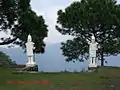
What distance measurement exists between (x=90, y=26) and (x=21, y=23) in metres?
7.94

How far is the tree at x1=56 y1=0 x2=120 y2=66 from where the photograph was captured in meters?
37.3

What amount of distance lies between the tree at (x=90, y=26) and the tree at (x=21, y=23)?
5.52 meters

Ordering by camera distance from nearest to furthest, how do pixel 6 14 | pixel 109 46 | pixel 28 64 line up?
pixel 28 64 < pixel 6 14 < pixel 109 46

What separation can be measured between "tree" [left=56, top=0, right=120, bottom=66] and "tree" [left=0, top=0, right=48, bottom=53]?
552 centimetres

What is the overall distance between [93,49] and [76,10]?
33.9 feet

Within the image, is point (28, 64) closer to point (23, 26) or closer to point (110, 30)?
point (23, 26)

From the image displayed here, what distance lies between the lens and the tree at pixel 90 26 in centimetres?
3731

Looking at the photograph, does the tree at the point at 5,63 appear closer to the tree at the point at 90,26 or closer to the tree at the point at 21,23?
the tree at the point at 21,23

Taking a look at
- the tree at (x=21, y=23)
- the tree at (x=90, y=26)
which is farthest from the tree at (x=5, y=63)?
the tree at (x=90, y=26)

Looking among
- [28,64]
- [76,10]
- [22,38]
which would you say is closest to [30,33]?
[22,38]

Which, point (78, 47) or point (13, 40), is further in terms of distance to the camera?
point (78, 47)

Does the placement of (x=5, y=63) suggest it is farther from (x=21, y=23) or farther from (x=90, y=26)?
(x=90, y=26)

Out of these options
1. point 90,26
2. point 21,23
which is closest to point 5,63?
point 21,23

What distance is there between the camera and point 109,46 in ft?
123
